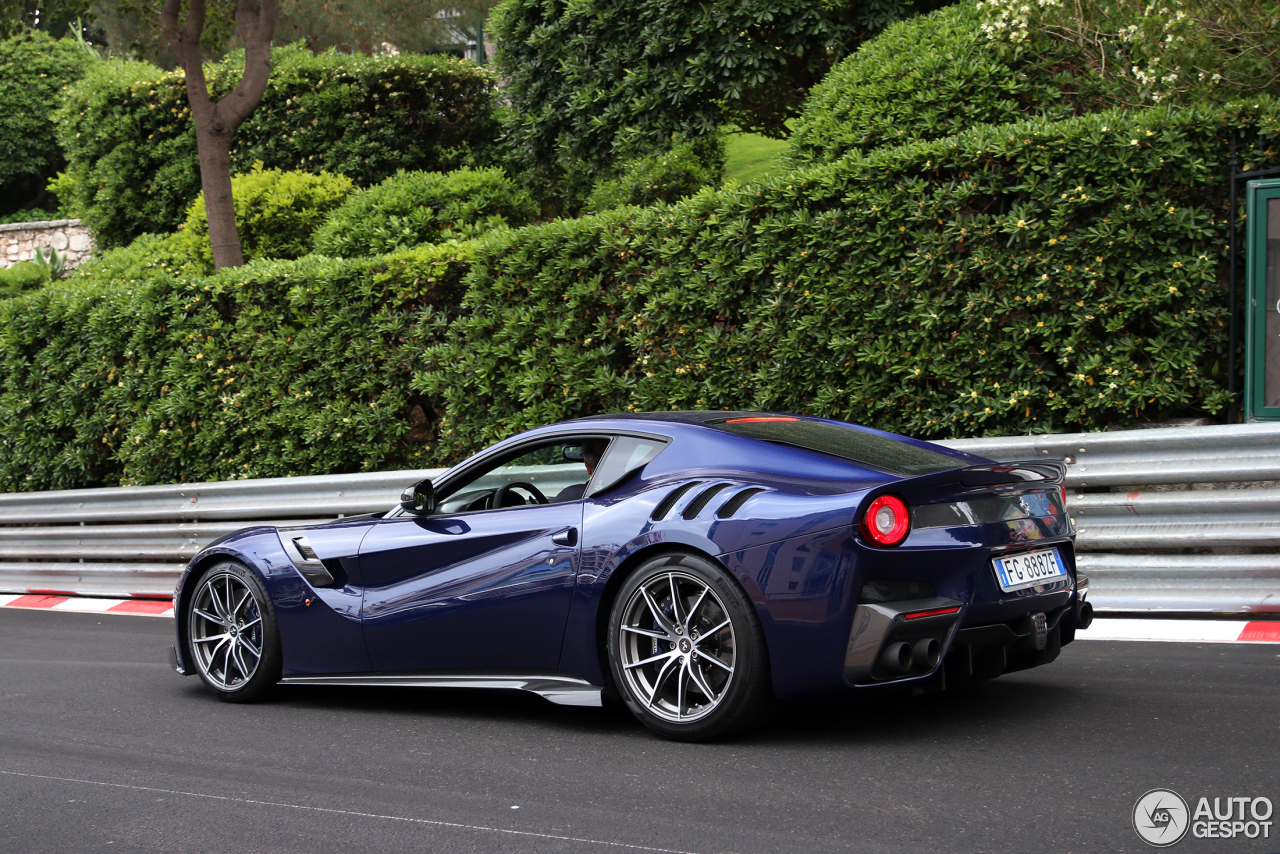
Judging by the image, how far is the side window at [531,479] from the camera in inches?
202

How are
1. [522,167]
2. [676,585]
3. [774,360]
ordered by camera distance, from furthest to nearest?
[522,167]
[774,360]
[676,585]

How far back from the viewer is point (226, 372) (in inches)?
440

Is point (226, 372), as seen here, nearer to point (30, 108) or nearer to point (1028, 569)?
point (1028, 569)

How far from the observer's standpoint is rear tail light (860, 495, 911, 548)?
4180 mm

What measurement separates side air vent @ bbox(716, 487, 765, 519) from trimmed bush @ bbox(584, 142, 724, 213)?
8.46 meters

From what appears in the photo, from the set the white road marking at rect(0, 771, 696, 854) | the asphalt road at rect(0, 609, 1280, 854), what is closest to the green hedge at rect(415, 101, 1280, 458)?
the asphalt road at rect(0, 609, 1280, 854)

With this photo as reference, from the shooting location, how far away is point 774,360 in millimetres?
8531

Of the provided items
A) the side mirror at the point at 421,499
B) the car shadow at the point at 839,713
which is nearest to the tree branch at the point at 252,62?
the car shadow at the point at 839,713

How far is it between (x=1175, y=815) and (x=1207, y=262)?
183 inches

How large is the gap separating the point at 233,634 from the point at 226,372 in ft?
Answer: 18.4

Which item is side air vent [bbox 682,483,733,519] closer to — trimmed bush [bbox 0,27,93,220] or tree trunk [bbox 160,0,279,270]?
tree trunk [bbox 160,0,279,270]

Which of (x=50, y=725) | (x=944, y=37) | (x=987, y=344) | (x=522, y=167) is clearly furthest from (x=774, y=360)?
(x=522, y=167)

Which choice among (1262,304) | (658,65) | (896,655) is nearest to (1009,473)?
(896,655)

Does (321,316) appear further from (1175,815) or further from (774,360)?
(1175,815)
